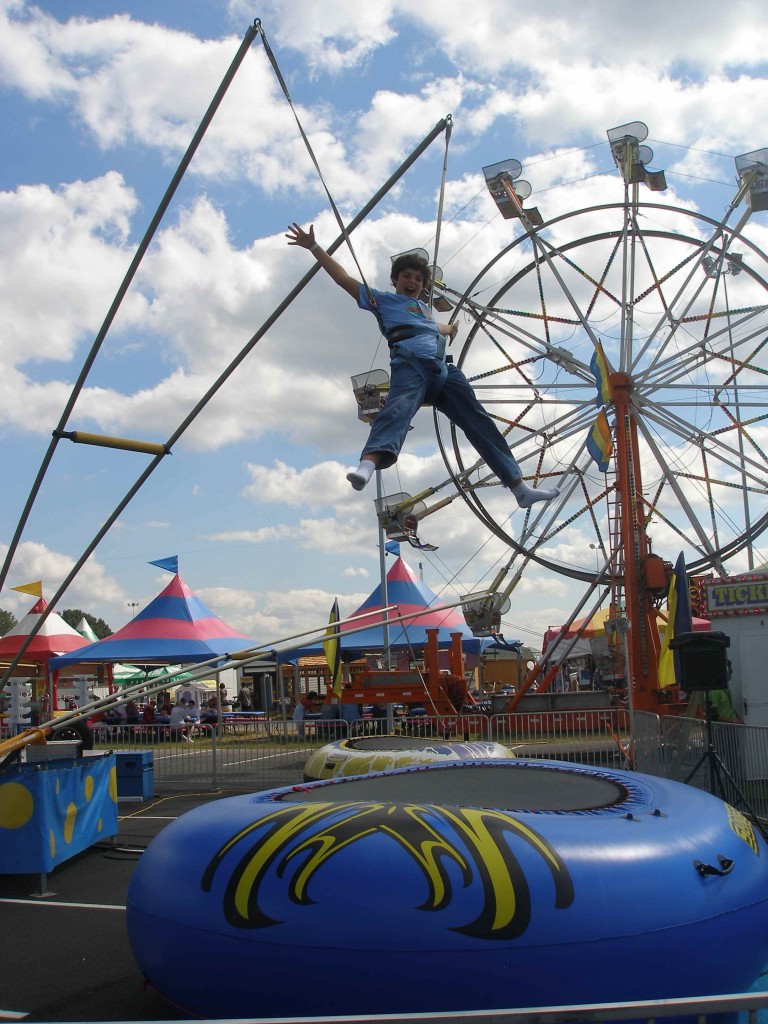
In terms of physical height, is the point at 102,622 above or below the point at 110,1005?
above

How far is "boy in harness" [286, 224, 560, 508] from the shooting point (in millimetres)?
4426

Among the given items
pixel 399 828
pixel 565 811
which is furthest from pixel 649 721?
pixel 399 828

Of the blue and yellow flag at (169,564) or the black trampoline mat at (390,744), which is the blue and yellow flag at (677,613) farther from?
the blue and yellow flag at (169,564)

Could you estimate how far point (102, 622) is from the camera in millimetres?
106000

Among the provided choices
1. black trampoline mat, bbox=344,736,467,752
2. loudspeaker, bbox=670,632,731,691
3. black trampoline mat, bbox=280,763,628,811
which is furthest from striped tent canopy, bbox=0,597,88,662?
black trampoline mat, bbox=280,763,628,811

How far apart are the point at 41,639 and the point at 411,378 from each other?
20.3 m

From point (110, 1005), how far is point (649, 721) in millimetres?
7351

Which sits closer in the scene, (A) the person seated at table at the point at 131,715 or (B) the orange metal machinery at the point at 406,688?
(B) the orange metal machinery at the point at 406,688

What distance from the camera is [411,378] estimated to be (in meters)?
4.58

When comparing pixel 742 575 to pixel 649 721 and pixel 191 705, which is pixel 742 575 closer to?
pixel 649 721

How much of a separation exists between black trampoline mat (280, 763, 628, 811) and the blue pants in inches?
63.9

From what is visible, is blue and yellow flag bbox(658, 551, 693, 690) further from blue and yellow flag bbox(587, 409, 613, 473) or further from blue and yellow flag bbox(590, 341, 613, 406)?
blue and yellow flag bbox(590, 341, 613, 406)

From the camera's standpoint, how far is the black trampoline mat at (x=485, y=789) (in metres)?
4.31

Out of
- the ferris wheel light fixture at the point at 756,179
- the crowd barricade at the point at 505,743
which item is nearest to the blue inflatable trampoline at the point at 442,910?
the crowd barricade at the point at 505,743
